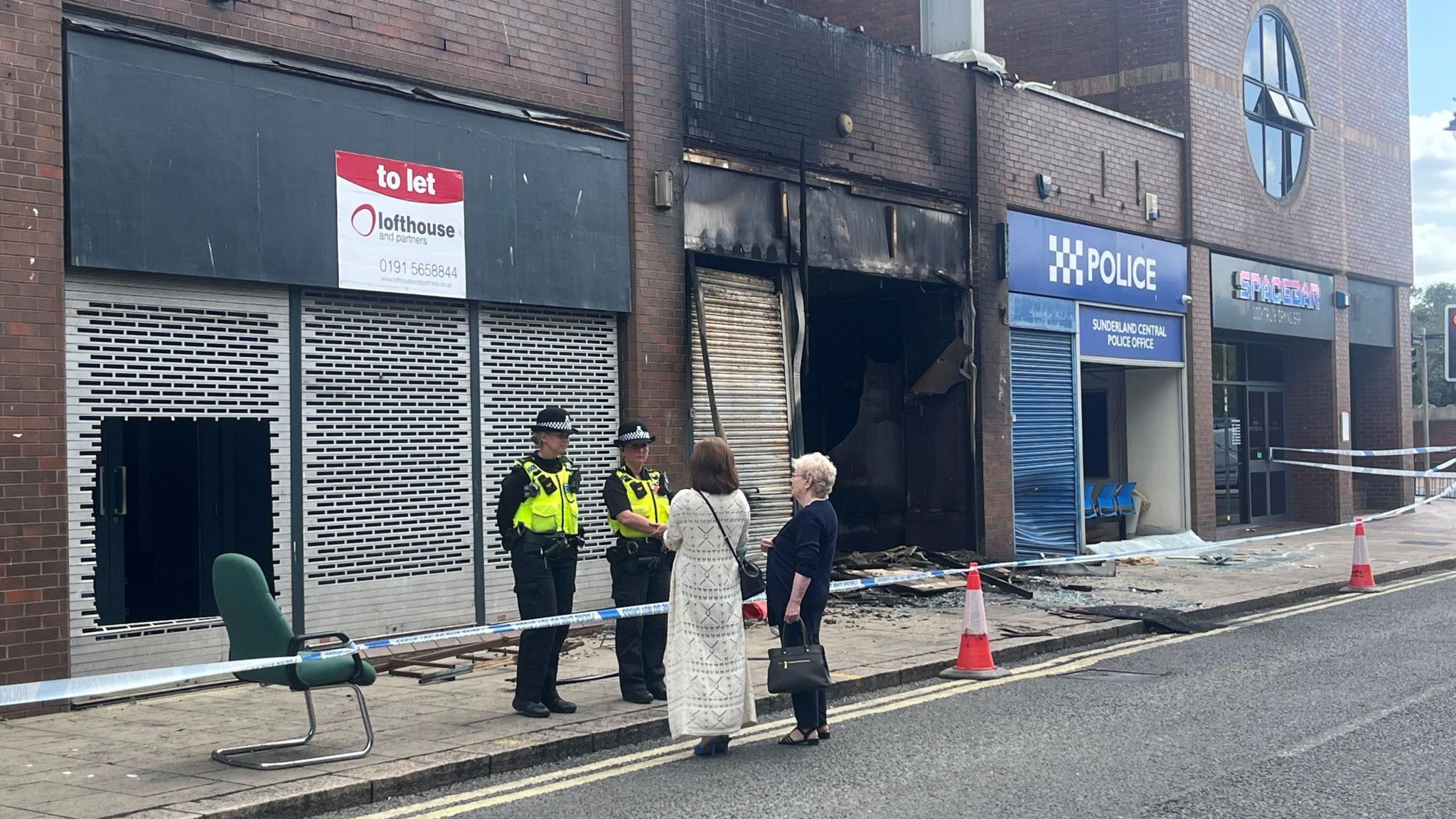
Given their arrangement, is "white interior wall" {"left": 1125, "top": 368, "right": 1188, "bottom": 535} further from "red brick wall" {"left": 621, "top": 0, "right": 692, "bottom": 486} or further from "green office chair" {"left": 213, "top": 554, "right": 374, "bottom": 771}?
"green office chair" {"left": 213, "top": 554, "right": 374, "bottom": 771}

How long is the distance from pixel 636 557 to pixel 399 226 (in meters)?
3.68

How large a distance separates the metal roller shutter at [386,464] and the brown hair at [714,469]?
12.7 ft

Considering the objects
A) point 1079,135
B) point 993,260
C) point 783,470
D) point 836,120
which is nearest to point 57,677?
point 783,470

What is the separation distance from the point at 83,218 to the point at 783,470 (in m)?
7.19

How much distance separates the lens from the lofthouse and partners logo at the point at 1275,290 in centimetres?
2181

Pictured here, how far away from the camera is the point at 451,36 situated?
1102cm

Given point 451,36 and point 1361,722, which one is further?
point 451,36

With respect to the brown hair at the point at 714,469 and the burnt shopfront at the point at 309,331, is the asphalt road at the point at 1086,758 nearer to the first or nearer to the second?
the brown hair at the point at 714,469

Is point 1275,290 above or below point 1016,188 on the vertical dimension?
below

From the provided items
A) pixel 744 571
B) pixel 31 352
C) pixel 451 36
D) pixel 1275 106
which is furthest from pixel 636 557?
pixel 1275 106

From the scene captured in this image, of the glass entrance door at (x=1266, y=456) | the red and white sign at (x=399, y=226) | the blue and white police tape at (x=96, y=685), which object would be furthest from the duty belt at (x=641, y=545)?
the glass entrance door at (x=1266, y=456)

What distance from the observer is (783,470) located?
1384 centimetres

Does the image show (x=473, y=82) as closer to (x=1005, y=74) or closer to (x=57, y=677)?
(x=57, y=677)

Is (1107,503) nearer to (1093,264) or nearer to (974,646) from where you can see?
(1093,264)
